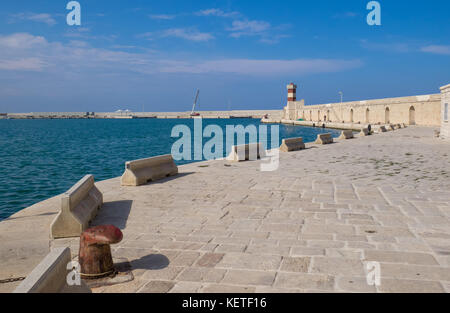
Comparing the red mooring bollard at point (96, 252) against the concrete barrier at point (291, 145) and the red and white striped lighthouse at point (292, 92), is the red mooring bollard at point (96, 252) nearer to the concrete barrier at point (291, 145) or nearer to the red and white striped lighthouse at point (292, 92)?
the concrete barrier at point (291, 145)

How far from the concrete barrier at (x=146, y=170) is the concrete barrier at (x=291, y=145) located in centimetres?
789

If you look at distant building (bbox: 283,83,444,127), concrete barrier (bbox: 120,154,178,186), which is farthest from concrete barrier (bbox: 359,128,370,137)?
concrete barrier (bbox: 120,154,178,186)

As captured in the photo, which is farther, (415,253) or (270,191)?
(270,191)

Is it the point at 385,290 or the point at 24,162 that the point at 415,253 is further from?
the point at 24,162

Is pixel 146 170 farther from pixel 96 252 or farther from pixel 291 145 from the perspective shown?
pixel 291 145

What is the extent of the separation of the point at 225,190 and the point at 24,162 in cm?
2452

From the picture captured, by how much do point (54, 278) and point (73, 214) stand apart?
9.36ft

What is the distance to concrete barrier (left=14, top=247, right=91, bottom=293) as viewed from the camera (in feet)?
9.21

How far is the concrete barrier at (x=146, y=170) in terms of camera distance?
9.59 m

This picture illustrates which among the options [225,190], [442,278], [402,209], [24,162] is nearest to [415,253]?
[442,278]

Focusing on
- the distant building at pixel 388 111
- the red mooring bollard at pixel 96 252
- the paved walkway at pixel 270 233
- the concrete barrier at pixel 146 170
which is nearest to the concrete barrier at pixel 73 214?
→ the paved walkway at pixel 270 233

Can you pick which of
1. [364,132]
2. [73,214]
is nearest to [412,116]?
[364,132]

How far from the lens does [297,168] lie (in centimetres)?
1260

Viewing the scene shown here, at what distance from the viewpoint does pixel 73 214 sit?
5770 mm
